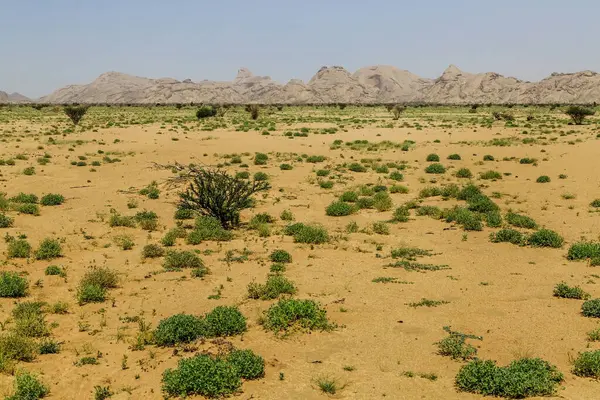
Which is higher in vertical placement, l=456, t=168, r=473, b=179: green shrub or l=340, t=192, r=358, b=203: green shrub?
l=456, t=168, r=473, b=179: green shrub

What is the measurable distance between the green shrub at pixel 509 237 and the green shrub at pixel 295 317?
880cm

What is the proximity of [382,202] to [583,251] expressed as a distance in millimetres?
8712

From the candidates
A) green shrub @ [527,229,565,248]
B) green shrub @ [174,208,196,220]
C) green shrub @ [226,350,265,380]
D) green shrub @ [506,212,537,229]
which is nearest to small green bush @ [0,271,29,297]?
green shrub @ [226,350,265,380]

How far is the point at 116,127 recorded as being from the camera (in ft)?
187

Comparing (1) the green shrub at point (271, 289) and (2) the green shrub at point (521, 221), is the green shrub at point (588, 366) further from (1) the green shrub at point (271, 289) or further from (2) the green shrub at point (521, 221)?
(2) the green shrub at point (521, 221)

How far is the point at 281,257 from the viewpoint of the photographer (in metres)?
14.6

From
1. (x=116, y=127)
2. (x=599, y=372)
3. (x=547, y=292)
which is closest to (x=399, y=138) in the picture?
(x=116, y=127)

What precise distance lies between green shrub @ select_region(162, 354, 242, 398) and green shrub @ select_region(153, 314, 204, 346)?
1.38m

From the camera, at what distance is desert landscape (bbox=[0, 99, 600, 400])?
809 centimetres

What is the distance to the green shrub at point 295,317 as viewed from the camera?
1007 centimetres

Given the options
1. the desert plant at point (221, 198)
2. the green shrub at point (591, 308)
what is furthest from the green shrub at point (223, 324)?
the desert plant at point (221, 198)

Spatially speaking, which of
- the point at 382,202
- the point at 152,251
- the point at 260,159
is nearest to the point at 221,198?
the point at 152,251

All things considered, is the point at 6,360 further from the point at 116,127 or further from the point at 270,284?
the point at 116,127

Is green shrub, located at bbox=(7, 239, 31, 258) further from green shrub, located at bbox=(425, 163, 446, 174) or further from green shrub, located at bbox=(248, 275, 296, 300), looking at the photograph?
green shrub, located at bbox=(425, 163, 446, 174)
